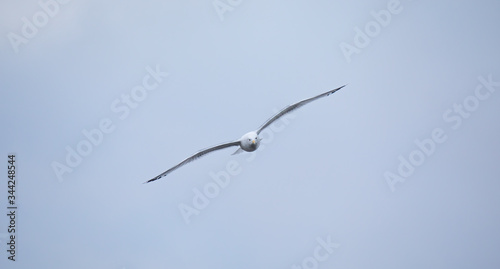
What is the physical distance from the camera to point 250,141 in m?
40.4

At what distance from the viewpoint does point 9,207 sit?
2023 inches

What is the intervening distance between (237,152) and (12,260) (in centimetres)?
1806

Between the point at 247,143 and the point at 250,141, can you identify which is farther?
the point at 247,143

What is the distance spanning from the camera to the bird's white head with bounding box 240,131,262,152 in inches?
1592

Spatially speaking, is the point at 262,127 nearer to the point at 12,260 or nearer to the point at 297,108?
the point at 297,108

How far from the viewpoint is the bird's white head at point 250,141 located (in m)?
40.4

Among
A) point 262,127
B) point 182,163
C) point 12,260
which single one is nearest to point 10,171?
point 12,260

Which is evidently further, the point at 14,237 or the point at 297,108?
the point at 14,237

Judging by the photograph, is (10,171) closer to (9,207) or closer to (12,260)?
(9,207)

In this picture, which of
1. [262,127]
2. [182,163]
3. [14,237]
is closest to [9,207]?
[14,237]

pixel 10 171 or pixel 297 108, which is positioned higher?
pixel 10 171

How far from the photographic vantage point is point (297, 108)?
4322cm

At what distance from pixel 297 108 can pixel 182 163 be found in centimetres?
705

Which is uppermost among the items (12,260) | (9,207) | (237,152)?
(9,207)
